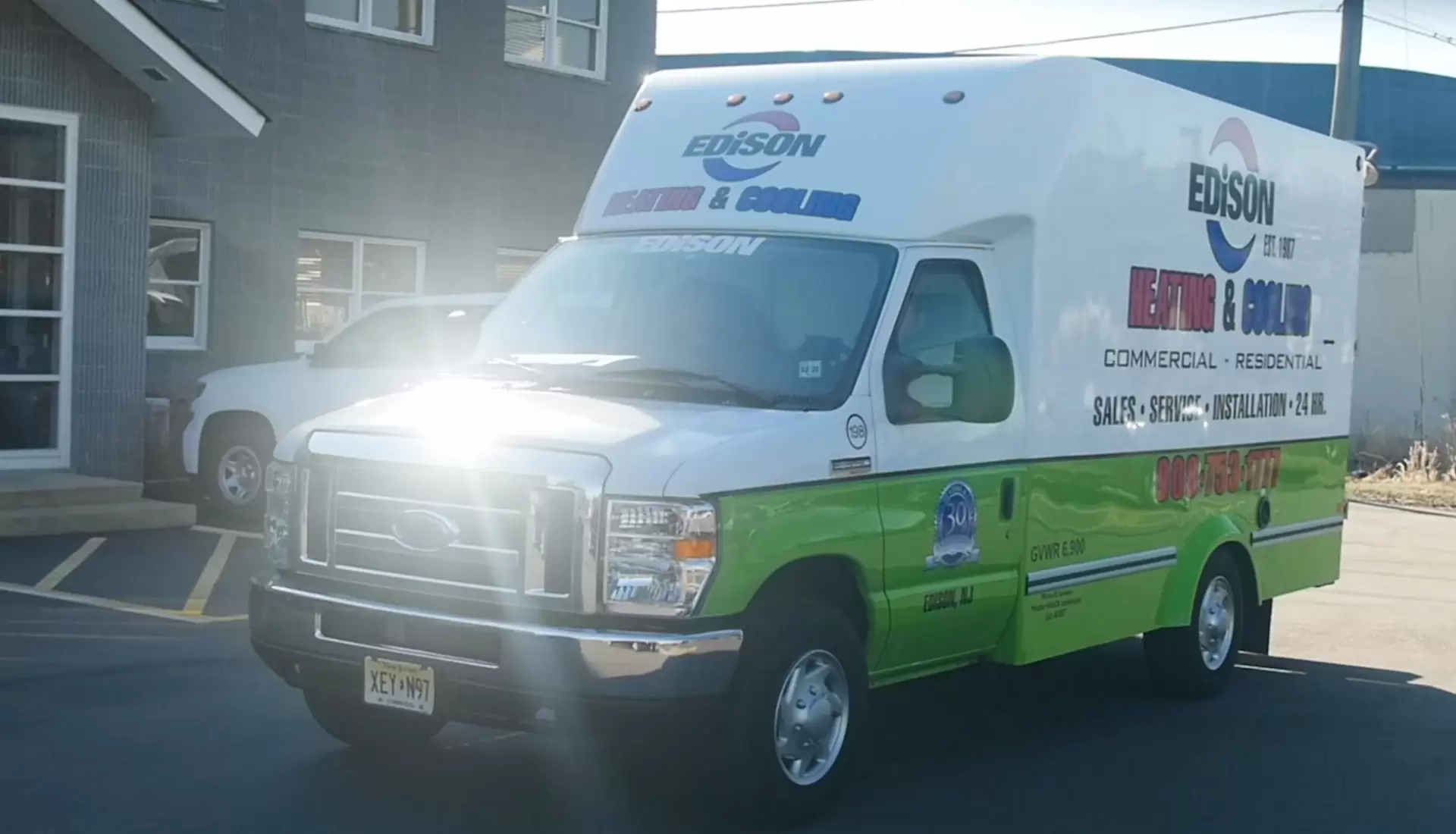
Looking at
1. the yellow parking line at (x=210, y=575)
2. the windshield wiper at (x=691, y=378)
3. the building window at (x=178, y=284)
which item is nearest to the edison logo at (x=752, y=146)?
the windshield wiper at (x=691, y=378)

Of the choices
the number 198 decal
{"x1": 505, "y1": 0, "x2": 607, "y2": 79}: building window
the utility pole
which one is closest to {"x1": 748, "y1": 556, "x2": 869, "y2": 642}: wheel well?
the number 198 decal

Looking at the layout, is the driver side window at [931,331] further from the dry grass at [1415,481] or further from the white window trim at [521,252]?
the dry grass at [1415,481]

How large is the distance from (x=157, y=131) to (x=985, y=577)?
10.0 metres

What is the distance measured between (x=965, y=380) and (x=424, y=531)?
221 centimetres

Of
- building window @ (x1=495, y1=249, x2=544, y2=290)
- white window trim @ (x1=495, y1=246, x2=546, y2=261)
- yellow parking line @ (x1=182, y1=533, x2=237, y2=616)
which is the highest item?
white window trim @ (x1=495, y1=246, x2=546, y2=261)

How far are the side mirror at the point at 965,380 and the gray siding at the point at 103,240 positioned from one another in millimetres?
9247

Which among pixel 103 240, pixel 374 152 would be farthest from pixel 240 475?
pixel 374 152

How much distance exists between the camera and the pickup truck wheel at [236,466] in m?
15.5

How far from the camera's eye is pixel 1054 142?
810 cm

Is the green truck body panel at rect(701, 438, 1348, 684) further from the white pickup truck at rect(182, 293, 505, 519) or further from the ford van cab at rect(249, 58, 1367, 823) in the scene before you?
the white pickup truck at rect(182, 293, 505, 519)

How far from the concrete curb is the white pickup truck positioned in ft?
40.0

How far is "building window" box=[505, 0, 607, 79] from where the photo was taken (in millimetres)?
21734

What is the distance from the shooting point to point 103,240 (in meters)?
14.4

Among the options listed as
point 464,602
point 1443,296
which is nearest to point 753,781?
point 464,602
